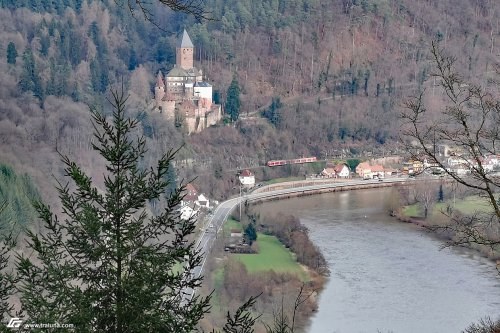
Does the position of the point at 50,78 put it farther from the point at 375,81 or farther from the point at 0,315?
the point at 0,315

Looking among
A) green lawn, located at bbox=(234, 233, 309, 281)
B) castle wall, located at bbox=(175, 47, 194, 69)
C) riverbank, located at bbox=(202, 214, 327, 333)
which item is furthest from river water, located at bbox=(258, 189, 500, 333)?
castle wall, located at bbox=(175, 47, 194, 69)

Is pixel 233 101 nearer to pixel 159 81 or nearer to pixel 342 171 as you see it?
pixel 159 81

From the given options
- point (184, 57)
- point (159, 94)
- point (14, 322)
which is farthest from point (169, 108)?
point (14, 322)

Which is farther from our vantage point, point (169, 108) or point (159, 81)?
point (159, 81)

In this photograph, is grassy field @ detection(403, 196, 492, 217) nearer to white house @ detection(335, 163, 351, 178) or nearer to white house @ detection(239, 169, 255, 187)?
white house @ detection(335, 163, 351, 178)

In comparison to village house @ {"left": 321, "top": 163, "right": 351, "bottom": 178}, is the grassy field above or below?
above

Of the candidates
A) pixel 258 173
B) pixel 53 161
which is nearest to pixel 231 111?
pixel 258 173
